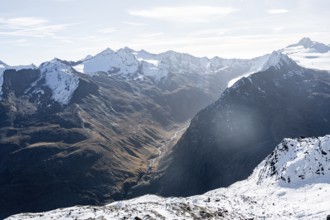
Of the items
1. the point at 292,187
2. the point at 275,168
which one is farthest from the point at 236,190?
the point at 292,187

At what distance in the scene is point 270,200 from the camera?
64.9m

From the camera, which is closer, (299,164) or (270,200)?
(270,200)

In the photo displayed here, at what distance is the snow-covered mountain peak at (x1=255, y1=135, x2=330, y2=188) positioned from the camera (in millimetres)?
69500

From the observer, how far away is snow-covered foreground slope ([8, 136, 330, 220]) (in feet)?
176

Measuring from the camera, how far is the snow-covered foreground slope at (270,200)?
176ft

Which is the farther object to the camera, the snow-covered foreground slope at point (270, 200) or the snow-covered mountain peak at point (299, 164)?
the snow-covered mountain peak at point (299, 164)

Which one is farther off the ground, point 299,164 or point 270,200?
point 299,164

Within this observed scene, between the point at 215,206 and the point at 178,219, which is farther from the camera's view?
the point at 215,206

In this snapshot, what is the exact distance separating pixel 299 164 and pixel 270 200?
12.6 m

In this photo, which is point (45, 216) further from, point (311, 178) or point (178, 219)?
point (311, 178)

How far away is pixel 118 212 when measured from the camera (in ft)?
173

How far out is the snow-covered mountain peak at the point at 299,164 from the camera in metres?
69.5

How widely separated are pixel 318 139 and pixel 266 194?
56.9ft

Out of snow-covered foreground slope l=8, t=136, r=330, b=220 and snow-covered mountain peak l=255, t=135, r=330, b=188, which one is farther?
snow-covered mountain peak l=255, t=135, r=330, b=188
